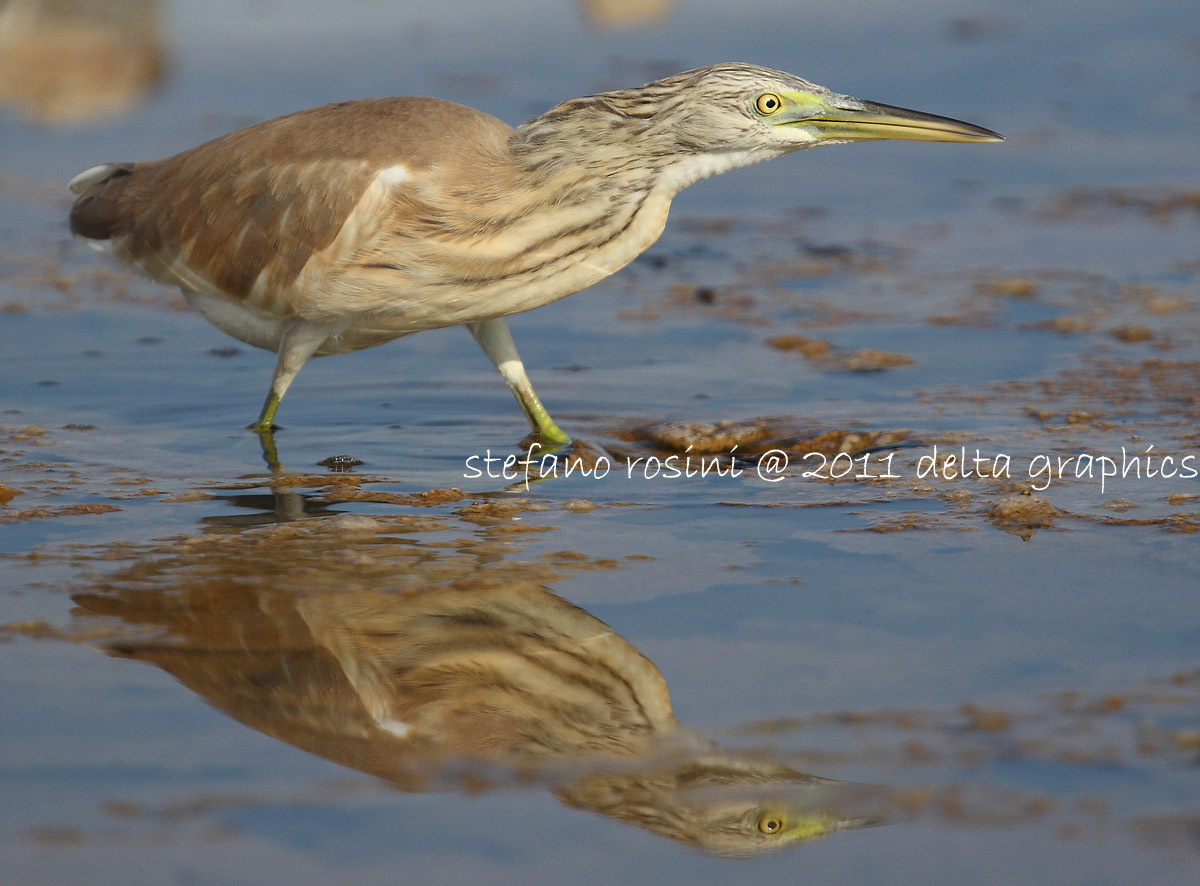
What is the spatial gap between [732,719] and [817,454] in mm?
2095

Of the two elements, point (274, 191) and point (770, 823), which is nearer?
point (770, 823)

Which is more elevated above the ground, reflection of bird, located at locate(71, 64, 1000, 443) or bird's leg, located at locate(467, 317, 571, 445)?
reflection of bird, located at locate(71, 64, 1000, 443)

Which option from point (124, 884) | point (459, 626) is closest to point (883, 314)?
point (459, 626)

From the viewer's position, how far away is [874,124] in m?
4.83

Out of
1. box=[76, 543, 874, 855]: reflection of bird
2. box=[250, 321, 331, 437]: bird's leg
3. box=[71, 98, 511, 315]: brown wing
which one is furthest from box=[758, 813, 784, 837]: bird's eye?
box=[250, 321, 331, 437]: bird's leg

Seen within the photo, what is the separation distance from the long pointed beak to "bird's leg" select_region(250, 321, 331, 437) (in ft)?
5.80

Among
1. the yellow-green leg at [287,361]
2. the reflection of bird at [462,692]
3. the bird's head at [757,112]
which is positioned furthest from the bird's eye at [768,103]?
the reflection of bird at [462,692]

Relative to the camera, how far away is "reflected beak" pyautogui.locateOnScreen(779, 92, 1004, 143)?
4.72 meters

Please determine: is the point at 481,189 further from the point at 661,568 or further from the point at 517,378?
the point at 661,568

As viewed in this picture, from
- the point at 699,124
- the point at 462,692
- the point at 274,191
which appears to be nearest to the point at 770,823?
the point at 462,692

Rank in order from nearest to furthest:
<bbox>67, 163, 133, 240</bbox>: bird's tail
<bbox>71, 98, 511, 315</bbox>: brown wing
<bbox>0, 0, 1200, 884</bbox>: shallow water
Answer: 1. <bbox>0, 0, 1200, 884</bbox>: shallow water
2. <bbox>71, 98, 511, 315</bbox>: brown wing
3. <bbox>67, 163, 133, 240</bbox>: bird's tail

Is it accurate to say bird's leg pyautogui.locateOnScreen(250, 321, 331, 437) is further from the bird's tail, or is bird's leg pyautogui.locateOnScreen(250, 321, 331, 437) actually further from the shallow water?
the bird's tail

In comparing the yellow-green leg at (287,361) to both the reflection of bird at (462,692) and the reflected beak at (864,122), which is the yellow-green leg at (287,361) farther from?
the reflected beak at (864,122)

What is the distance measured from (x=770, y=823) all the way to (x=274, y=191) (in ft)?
10.4
